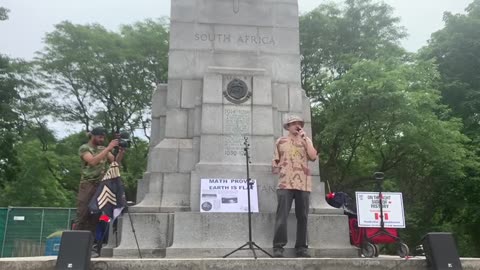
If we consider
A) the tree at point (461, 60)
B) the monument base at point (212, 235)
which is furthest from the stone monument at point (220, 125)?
the tree at point (461, 60)

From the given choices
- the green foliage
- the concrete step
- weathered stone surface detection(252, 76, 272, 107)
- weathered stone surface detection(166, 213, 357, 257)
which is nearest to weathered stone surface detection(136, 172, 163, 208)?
weathered stone surface detection(166, 213, 357, 257)

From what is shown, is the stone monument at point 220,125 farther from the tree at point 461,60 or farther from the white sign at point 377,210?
the tree at point 461,60

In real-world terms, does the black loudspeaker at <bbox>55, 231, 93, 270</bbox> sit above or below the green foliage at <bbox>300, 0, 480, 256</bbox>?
below

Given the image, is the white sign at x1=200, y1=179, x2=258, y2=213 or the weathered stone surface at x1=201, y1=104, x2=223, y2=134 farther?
the weathered stone surface at x1=201, y1=104, x2=223, y2=134

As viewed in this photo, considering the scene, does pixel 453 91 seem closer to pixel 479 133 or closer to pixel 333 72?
pixel 479 133

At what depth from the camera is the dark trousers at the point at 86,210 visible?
→ 764 cm

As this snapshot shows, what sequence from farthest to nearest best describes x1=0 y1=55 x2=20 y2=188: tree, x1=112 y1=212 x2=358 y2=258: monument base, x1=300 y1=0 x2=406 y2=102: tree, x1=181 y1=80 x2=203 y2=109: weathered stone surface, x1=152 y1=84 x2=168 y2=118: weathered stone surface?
x1=300 y1=0 x2=406 y2=102: tree < x1=0 y1=55 x2=20 y2=188: tree < x1=152 y1=84 x2=168 y2=118: weathered stone surface < x1=181 y1=80 x2=203 y2=109: weathered stone surface < x1=112 y1=212 x2=358 y2=258: monument base

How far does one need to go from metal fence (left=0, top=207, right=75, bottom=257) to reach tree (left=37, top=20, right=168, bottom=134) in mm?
5693

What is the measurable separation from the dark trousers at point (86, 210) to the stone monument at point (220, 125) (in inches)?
26.0

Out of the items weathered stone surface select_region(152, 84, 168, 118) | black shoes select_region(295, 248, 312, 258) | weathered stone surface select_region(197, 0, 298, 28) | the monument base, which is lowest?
black shoes select_region(295, 248, 312, 258)

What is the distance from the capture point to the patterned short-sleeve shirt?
24.8 feet

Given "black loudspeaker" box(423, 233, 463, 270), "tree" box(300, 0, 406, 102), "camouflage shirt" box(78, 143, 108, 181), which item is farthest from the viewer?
"tree" box(300, 0, 406, 102)

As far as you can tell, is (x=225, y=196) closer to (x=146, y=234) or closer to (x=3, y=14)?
(x=146, y=234)

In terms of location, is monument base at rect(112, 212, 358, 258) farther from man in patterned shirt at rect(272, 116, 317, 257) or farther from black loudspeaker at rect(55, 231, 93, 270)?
black loudspeaker at rect(55, 231, 93, 270)
